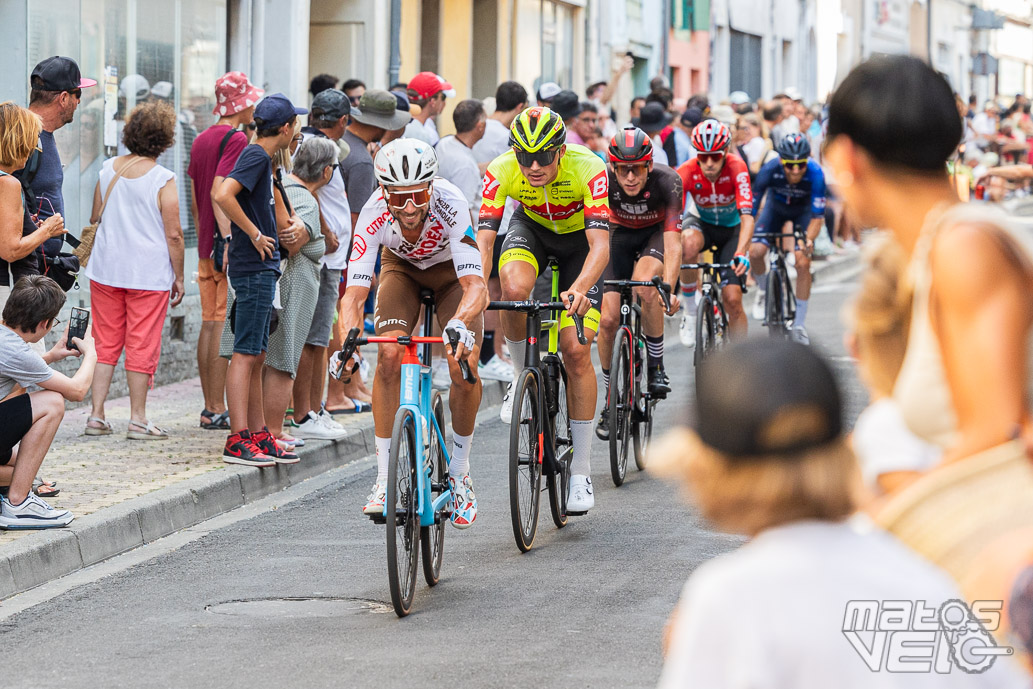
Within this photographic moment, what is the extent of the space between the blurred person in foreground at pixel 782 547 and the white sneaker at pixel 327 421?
27.9 feet

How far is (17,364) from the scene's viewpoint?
7359 mm

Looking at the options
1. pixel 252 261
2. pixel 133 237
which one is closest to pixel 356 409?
pixel 133 237

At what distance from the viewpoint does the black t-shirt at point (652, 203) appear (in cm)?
1060

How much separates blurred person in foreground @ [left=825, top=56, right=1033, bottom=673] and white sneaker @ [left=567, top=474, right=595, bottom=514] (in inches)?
214

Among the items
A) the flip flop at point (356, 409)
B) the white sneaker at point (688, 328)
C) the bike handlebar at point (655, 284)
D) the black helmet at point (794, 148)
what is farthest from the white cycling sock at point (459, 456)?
the black helmet at point (794, 148)

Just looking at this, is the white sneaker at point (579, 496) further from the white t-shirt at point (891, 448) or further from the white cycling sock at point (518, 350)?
the white t-shirt at point (891, 448)

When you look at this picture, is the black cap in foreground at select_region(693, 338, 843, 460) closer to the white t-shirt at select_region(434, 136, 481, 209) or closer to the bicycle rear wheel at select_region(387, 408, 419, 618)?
the bicycle rear wheel at select_region(387, 408, 419, 618)

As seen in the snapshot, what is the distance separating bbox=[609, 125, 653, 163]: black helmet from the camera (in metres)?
10.2

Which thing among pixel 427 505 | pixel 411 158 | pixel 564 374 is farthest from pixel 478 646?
pixel 564 374

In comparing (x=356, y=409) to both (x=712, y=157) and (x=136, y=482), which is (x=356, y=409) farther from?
(x=712, y=157)

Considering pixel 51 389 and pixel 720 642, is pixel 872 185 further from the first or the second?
pixel 51 389

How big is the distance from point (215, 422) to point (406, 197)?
434cm

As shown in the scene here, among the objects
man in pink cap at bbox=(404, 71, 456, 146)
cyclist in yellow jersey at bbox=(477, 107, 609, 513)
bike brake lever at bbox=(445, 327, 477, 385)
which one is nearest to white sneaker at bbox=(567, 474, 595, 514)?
cyclist in yellow jersey at bbox=(477, 107, 609, 513)

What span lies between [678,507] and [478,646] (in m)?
2.96
